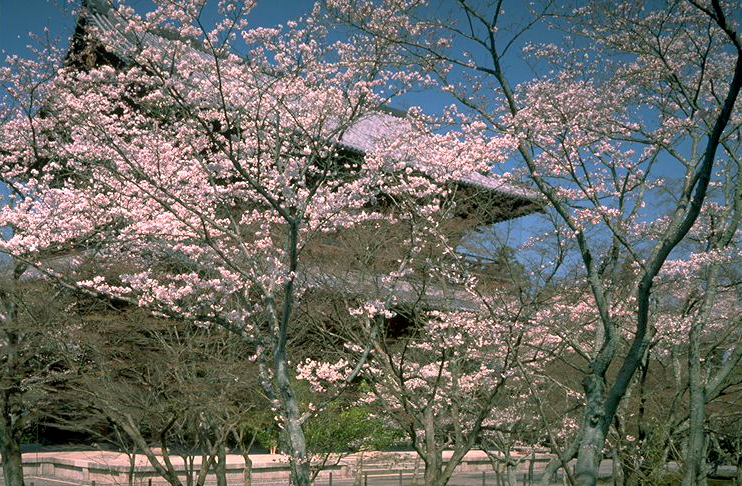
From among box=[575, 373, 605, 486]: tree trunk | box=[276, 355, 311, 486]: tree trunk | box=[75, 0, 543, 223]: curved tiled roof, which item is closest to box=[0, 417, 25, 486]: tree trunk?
box=[75, 0, 543, 223]: curved tiled roof

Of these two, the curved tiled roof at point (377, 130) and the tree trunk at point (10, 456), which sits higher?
the curved tiled roof at point (377, 130)

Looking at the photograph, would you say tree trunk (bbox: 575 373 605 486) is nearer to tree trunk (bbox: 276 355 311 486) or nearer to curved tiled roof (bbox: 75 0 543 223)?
tree trunk (bbox: 276 355 311 486)

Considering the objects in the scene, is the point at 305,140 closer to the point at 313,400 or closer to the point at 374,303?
the point at 374,303

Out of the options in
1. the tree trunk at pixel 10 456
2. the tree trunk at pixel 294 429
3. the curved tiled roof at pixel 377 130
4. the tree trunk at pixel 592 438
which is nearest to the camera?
the tree trunk at pixel 592 438

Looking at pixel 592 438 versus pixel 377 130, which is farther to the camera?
pixel 377 130

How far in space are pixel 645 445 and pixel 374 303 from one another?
15.8ft

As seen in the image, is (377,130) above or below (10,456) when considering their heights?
above

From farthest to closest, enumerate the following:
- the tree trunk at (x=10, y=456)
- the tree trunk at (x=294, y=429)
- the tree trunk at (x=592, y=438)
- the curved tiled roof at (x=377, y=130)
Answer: the tree trunk at (x=10, y=456) → the curved tiled roof at (x=377, y=130) → the tree trunk at (x=294, y=429) → the tree trunk at (x=592, y=438)

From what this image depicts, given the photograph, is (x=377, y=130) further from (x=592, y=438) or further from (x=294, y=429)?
(x=592, y=438)

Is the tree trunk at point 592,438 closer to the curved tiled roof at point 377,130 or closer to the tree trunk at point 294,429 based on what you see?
the tree trunk at point 294,429

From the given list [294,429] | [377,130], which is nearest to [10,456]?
[294,429]

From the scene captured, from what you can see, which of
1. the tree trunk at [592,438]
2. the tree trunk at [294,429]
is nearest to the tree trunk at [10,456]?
the tree trunk at [294,429]

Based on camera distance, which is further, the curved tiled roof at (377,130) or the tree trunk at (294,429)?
the curved tiled roof at (377,130)

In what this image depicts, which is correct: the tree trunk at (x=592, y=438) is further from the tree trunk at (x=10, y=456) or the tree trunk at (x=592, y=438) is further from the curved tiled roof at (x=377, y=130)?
the tree trunk at (x=10, y=456)
